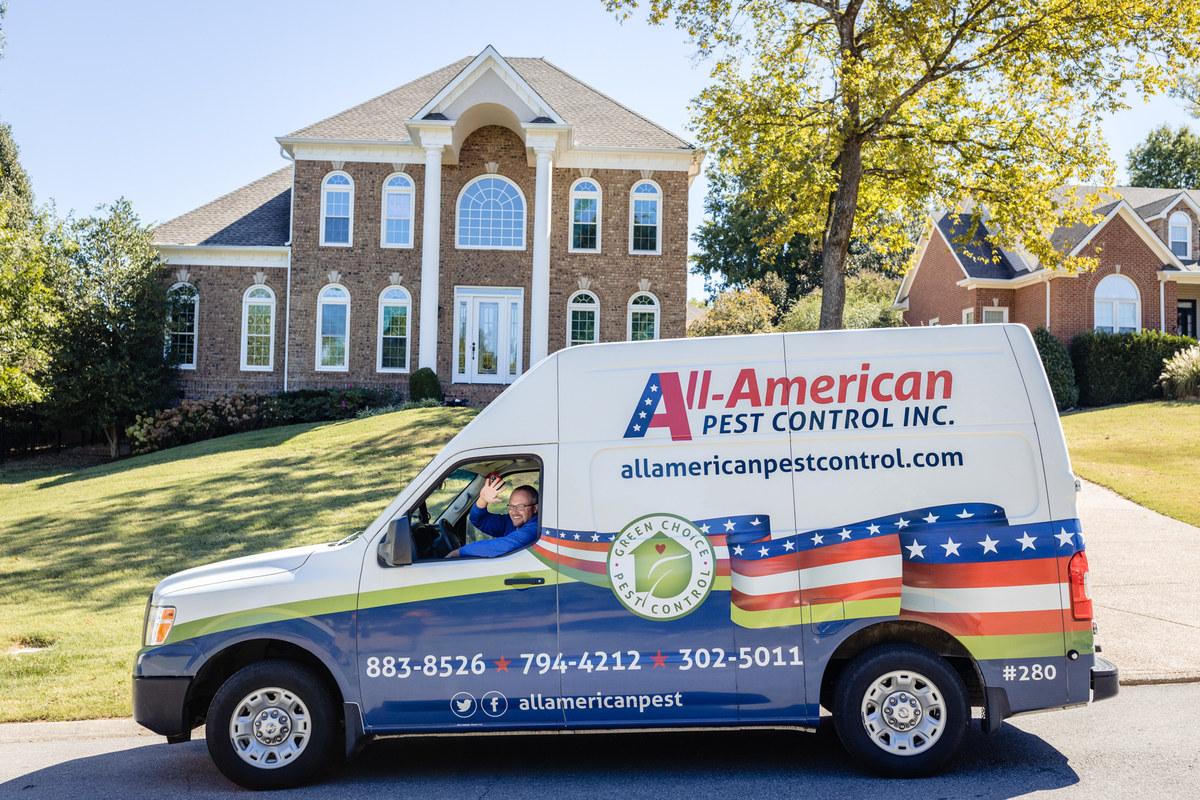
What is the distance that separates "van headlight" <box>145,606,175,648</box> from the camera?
18.7 ft

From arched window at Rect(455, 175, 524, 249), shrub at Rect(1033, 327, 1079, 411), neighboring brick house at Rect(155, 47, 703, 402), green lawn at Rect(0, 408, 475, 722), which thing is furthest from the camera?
shrub at Rect(1033, 327, 1079, 411)

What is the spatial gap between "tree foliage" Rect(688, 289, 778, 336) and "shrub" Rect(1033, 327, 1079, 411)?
39.3ft

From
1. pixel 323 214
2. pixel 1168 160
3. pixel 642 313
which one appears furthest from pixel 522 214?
pixel 1168 160

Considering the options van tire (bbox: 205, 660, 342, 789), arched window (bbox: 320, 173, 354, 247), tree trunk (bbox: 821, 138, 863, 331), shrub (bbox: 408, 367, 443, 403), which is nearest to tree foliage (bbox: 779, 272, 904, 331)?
shrub (bbox: 408, 367, 443, 403)

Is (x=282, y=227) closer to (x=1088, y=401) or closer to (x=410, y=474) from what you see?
(x=410, y=474)

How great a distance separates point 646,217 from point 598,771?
23.3 m

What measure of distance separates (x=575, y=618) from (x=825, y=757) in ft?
6.07

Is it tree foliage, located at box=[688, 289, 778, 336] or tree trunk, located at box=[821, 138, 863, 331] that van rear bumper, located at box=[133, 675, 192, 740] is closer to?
tree trunk, located at box=[821, 138, 863, 331]

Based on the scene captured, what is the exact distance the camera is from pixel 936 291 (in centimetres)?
3734

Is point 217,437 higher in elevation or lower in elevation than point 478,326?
lower

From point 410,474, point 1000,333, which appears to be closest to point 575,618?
point 1000,333

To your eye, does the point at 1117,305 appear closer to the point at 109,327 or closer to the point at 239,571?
the point at 109,327

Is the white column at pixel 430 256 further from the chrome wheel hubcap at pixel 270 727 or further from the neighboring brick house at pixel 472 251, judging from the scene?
the chrome wheel hubcap at pixel 270 727

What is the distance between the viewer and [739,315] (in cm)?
4044
